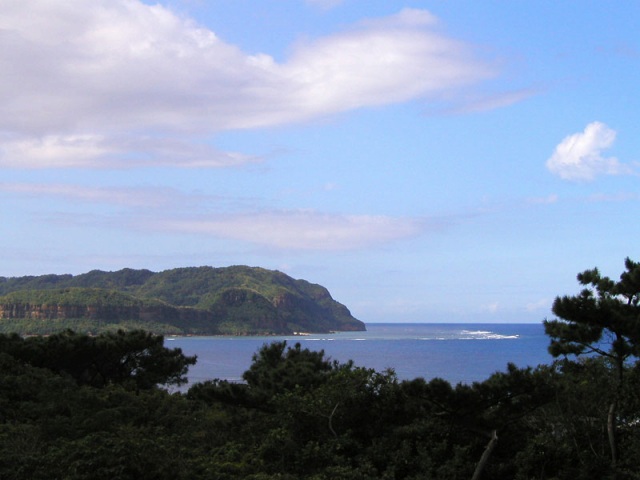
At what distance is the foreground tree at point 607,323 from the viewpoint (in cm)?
1411

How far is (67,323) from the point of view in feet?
420

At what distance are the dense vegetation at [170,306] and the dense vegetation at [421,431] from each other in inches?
3296

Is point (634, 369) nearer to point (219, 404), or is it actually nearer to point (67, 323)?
point (219, 404)

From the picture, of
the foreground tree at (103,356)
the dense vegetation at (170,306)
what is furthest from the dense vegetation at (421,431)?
the dense vegetation at (170,306)

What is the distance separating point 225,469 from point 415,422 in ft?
12.7

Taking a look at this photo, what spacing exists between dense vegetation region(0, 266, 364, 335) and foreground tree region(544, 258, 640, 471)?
87622 mm

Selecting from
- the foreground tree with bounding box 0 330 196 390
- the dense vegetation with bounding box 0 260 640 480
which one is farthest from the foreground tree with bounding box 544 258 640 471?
the foreground tree with bounding box 0 330 196 390

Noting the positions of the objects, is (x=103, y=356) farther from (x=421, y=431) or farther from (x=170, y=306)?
(x=170, y=306)

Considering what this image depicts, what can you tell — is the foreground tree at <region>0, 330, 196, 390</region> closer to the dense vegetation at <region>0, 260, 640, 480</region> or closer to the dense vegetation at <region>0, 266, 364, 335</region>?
the dense vegetation at <region>0, 260, 640, 480</region>

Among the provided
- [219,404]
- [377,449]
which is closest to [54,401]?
[219,404]

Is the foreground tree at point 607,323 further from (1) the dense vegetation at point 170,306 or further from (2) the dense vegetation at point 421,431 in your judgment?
(1) the dense vegetation at point 170,306

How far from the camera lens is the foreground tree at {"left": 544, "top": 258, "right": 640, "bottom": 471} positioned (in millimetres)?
14109

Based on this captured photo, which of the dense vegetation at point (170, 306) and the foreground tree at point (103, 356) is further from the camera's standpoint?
the dense vegetation at point (170, 306)

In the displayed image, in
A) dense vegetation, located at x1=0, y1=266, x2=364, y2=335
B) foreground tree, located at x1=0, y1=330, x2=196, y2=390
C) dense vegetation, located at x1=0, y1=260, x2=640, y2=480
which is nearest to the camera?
dense vegetation, located at x1=0, y1=260, x2=640, y2=480
